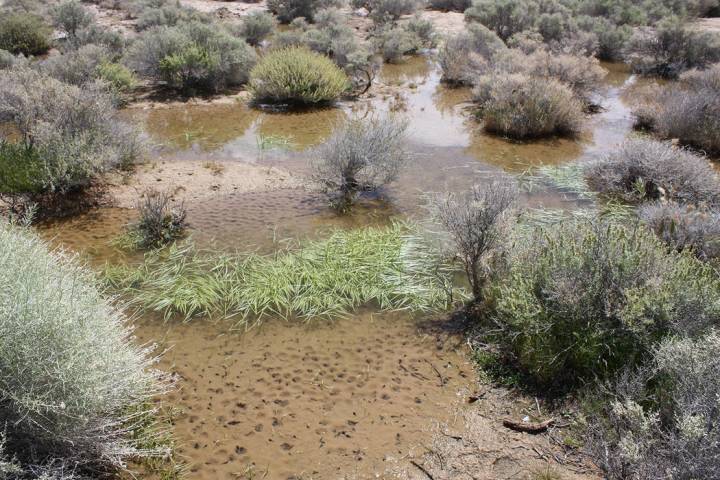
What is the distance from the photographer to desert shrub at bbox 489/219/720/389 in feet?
13.1

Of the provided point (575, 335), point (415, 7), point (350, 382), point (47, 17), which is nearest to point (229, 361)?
point (350, 382)

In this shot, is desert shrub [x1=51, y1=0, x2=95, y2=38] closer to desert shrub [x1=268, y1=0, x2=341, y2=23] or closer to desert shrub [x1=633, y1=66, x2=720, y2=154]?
desert shrub [x1=268, y1=0, x2=341, y2=23]

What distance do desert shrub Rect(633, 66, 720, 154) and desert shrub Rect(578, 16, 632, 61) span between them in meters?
6.47

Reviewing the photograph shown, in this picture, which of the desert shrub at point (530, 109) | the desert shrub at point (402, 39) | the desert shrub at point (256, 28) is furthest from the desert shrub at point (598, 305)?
the desert shrub at point (256, 28)

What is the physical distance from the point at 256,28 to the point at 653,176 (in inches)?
489

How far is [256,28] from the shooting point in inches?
642

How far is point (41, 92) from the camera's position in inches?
287

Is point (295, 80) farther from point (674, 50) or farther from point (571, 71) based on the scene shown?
point (674, 50)

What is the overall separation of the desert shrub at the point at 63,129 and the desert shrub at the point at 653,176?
662 cm

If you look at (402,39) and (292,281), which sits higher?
(402,39)

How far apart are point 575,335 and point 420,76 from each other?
448 inches

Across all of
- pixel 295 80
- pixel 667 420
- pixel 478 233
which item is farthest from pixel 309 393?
pixel 295 80

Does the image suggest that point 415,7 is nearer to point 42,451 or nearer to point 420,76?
point 420,76

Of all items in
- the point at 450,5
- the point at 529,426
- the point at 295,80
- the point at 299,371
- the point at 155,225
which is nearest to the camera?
the point at 529,426
